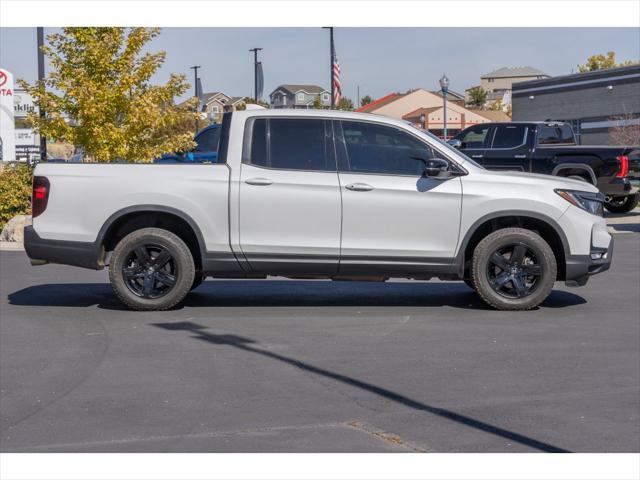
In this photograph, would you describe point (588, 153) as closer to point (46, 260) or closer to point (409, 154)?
point (409, 154)

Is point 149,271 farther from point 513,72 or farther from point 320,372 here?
point 513,72

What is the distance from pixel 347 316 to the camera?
31.9 feet

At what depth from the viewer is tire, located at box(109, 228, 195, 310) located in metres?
9.70

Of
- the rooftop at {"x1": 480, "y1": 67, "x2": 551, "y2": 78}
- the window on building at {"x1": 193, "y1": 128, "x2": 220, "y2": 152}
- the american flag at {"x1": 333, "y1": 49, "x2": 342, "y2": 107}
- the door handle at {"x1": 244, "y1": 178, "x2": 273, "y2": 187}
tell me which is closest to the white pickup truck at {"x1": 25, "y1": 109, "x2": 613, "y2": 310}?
the door handle at {"x1": 244, "y1": 178, "x2": 273, "y2": 187}

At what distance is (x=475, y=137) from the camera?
2077 centimetres

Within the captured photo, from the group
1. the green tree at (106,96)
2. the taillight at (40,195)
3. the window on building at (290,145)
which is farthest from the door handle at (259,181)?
the green tree at (106,96)

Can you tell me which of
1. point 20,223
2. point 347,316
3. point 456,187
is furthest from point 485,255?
point 20,223

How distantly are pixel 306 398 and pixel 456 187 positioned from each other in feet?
12.5

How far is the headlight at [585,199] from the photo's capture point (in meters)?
9.95

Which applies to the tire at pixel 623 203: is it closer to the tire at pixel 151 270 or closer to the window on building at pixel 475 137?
the window on building at pixel 475 137

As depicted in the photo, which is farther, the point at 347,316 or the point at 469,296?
the point at 469,296

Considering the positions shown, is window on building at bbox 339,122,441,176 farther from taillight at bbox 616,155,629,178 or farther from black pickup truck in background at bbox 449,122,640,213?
taillight at bbox 616,155,629,178

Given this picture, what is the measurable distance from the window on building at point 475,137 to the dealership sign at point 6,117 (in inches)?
510

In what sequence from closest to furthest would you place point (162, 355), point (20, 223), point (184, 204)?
point (162, 355)
point (184, 204)
point (20, 223)
